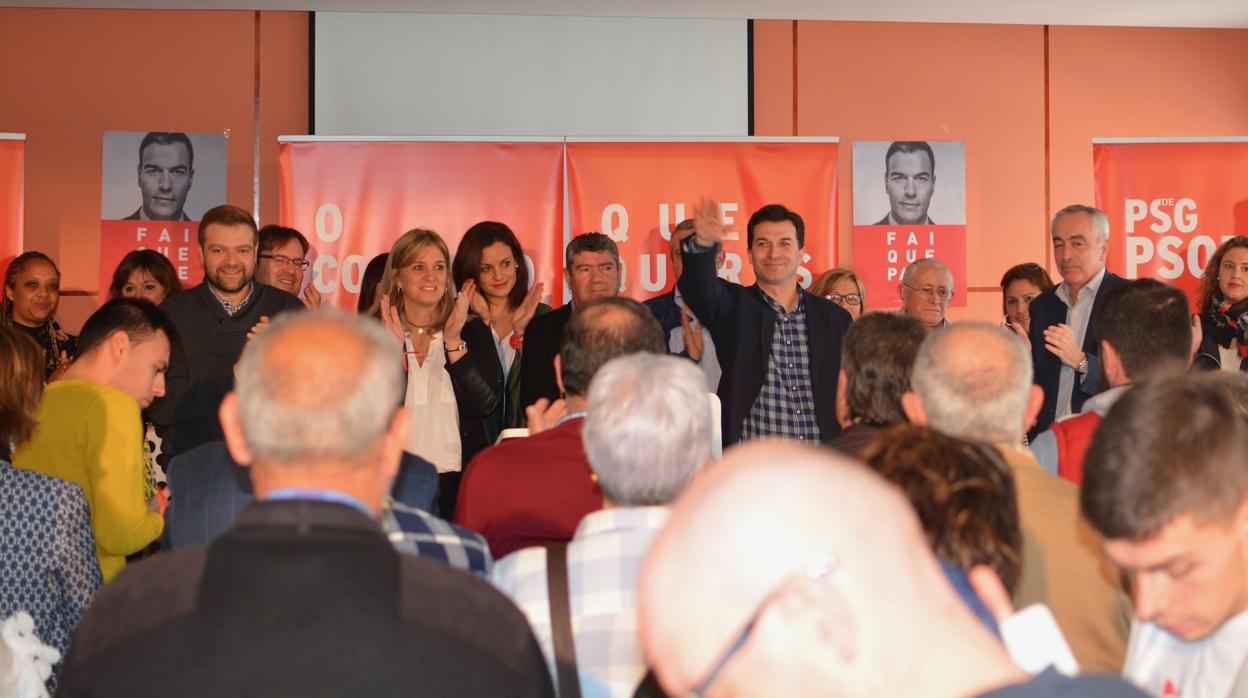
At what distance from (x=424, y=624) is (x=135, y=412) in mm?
1935

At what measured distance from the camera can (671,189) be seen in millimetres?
6562

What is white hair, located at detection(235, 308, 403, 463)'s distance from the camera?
5.10 feet

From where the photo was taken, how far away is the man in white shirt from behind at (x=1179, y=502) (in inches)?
52.6

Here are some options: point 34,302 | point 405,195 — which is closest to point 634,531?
point 34,302

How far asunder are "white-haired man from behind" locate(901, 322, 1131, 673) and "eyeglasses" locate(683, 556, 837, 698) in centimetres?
112

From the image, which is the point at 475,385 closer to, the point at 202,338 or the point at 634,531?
the point at 202,338

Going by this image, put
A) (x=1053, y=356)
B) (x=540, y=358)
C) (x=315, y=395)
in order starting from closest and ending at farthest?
(x=315, y=395), (x=540, y=358), (x=1053, y=356)

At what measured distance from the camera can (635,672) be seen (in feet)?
6.30

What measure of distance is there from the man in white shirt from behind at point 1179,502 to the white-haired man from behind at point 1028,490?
17.8 inches

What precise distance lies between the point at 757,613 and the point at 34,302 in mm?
5514

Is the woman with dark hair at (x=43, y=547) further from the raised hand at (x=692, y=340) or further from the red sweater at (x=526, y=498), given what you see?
the raised hand at (x=692, y=340)

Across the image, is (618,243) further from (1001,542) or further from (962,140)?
(1001,542)

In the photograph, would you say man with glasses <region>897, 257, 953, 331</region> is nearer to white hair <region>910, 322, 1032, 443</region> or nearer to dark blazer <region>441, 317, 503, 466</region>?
dark blazer <region>441, 317, 503, 466</region>

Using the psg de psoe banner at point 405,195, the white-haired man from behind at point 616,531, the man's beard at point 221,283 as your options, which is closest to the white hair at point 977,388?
the white-haired man from behind at point 616,531
